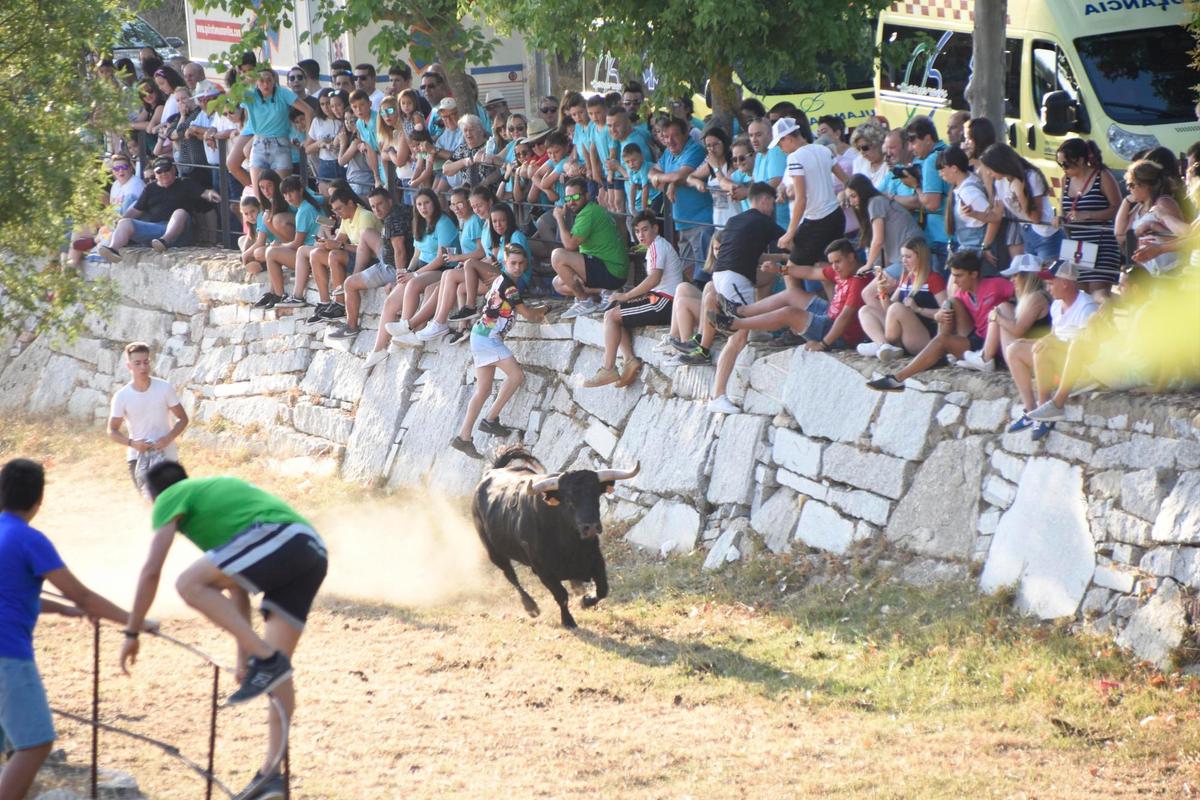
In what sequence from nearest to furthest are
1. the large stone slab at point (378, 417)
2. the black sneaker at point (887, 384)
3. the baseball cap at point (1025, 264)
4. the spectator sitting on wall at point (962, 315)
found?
the baseball cap at point (1025, 264), the spectator sitting on wall at point (962, 315), the black sneaker at point (887, 384), the large stone slab at point (378, 417)

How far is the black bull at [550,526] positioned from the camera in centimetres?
1095

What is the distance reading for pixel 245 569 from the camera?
733cm

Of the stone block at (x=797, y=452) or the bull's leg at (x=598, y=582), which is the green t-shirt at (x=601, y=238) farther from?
the bull's leg at (x=598, y=582)

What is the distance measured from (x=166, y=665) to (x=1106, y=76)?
955 cm

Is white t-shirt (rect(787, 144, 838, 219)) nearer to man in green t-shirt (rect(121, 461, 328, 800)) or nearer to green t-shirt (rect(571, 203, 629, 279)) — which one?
green t-shirt (rect(571, 203, 629, 279))

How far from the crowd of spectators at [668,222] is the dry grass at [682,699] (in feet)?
5.51

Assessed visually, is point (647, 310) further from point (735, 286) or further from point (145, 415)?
point (145, 415)

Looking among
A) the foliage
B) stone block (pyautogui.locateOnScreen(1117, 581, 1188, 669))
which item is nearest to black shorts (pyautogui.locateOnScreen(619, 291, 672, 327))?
the foliage

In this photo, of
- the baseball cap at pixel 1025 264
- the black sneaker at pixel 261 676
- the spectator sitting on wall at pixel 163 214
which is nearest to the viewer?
the black sneaker at pixel 261 676

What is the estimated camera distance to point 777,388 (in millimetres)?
12195

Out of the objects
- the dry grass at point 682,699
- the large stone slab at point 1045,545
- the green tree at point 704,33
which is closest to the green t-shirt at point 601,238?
the green tree at point 704,33

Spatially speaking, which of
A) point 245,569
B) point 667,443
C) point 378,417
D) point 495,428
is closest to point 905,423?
point 667,443

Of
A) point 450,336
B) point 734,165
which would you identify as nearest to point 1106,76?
point 734,165

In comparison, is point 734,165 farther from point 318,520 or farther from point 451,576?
point 318,520
